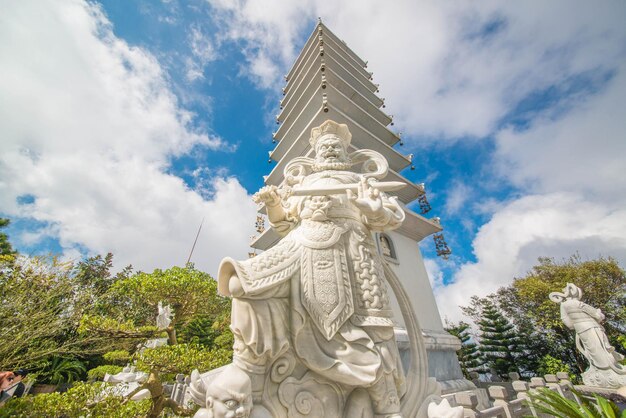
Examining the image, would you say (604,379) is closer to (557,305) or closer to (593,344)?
(593,344)

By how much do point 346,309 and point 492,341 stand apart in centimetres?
1887

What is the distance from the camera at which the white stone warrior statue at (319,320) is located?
1655 millimetres

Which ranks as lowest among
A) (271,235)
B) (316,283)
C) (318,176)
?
(316,283)

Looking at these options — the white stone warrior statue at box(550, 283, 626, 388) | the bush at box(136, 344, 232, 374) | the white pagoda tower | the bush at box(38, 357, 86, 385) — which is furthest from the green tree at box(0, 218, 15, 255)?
Answer: the white stone warrior statue at box(550, 283, 626, 388)

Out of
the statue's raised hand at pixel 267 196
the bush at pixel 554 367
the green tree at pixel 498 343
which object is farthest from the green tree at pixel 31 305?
the green tree at pixel 498 343

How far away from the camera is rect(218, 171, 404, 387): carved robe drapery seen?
1.68 meters

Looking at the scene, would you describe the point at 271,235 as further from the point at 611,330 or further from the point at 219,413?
the point at 611,330

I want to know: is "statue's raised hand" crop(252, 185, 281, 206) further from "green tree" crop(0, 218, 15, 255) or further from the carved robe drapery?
"green tree" crop(0, 218, 15, 255)

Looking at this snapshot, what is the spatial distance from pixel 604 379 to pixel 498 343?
1042 centimetres

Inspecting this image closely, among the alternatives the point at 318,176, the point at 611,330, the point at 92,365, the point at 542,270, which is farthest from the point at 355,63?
the point at 92,365

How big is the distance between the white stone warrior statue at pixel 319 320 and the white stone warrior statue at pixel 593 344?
825 cm

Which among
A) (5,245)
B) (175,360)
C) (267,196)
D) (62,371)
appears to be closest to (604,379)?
(267,196)

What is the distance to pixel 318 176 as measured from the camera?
8.54ft

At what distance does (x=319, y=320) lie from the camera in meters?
1.80
